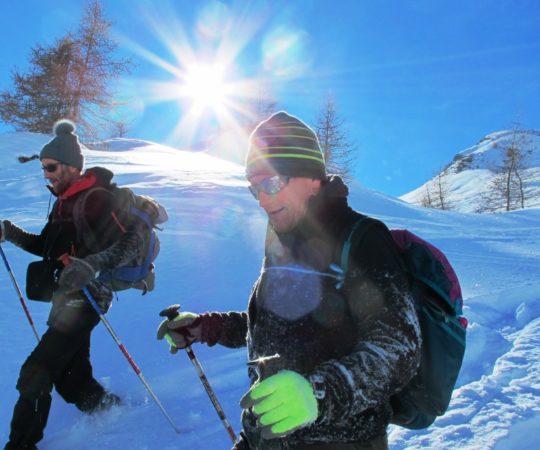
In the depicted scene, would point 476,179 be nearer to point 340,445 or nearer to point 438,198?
point 438,198

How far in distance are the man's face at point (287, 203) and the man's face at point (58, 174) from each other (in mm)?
2263

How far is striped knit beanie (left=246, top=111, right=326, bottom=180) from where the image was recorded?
67.2 inches

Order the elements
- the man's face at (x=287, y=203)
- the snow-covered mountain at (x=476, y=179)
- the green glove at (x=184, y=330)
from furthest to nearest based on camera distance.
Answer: the snow-covered mountain at (x=476, y=179)
the green glove at (x=184, y=330)
the man's face at (x=287, y=203)

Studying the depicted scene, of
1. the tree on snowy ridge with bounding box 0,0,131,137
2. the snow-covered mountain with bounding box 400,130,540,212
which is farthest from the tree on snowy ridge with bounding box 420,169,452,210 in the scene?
the tree on snowy ridge with bounding box 0,0,131,137

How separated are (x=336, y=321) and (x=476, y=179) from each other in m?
101

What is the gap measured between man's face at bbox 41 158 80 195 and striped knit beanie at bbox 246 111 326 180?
Result: 2.12 m

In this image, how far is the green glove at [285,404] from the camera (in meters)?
1.17

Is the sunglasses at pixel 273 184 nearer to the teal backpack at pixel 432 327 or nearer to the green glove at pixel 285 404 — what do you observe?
the teal backpack at pixel 432 327

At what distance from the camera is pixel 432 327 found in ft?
4.61

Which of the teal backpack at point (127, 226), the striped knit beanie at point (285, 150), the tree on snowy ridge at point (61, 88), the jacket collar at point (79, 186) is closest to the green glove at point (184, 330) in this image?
the striped knit beanie at point (285, 150)

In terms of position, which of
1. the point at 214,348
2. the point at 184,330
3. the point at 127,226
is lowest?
the point at 214,348

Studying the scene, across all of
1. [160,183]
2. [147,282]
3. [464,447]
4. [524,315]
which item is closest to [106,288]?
→ [147,282]

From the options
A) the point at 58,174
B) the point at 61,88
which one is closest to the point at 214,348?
the point at 58,174

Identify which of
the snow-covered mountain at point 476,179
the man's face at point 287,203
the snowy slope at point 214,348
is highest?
the snow-covered mountain at point 476,179
